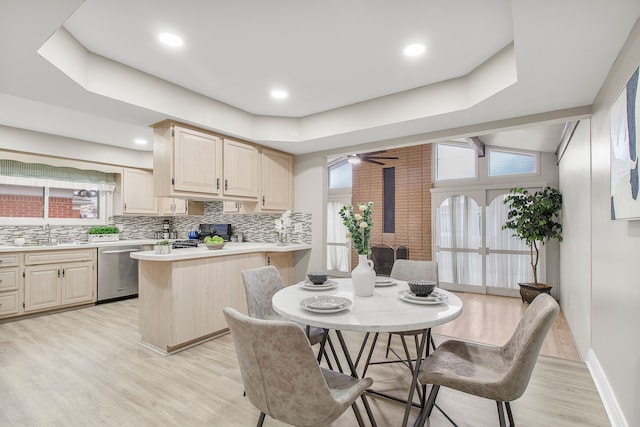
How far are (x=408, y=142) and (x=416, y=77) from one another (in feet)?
3.23

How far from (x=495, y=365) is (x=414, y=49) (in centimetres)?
211

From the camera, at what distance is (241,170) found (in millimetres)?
3869

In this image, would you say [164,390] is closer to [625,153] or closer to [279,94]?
[279,94]

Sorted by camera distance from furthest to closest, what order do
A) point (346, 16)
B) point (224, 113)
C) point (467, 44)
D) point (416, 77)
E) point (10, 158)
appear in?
1. point (10, 158)
2. point (224, 113)
3. point (416, 77)
4. point (467, 44)
5. point (346, 16)

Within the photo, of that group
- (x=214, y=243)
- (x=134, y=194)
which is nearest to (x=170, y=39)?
(x=214, y=243)

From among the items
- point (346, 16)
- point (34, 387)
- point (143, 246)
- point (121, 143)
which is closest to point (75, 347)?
point (34, 387)

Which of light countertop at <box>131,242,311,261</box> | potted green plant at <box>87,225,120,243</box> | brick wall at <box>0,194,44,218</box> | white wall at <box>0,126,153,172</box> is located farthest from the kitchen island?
brick wall at <box>0,194,44,218</box>

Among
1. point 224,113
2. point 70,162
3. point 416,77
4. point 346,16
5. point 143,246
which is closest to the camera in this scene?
point 346,16

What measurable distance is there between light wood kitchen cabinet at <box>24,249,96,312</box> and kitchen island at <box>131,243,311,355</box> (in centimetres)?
210

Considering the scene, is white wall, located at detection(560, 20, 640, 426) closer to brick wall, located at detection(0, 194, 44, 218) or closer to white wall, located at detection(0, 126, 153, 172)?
white wall, located at detection(0, 126, 153, 172)

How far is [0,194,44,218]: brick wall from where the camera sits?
4.45 metres

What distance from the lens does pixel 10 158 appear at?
167 inches

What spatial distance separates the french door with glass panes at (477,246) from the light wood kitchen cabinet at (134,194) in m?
5.35

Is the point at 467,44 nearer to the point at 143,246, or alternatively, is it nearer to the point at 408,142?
the point at 408,142
